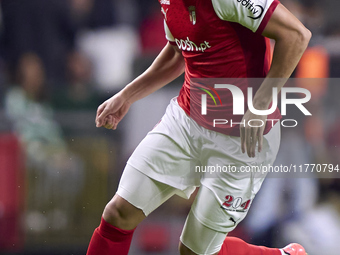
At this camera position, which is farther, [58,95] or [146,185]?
[58,95]

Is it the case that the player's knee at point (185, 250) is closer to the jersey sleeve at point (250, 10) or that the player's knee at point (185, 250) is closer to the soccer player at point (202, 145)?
the soccer player at point (202, 145)

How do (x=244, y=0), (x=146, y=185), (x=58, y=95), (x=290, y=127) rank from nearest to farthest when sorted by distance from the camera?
(x=244, y=0) < (x=146, y=185) < (x=290, y=127) < (x=58, y=95)

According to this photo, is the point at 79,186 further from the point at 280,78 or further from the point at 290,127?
the point at 280,78

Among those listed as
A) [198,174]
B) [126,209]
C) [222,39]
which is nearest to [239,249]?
[198,174]

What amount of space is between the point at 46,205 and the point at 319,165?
1.60m

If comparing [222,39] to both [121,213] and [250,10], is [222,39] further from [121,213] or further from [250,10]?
[121,213]

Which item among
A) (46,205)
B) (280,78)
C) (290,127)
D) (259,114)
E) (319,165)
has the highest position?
(280,78)

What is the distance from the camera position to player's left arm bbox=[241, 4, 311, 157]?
4.30 ft

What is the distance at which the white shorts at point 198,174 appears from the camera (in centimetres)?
153

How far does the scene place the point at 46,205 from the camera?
273 centimetres

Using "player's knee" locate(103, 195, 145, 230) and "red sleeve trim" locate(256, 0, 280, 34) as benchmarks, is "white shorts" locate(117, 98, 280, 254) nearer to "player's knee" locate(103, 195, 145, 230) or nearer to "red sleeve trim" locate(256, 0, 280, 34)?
"player's knee" locate(103, 195, 145, 230)

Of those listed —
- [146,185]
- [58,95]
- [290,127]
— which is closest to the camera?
[146,185]

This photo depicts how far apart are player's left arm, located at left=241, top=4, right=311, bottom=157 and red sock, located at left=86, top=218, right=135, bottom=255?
482mm

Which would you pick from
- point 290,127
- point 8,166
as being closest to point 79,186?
point 8,166
